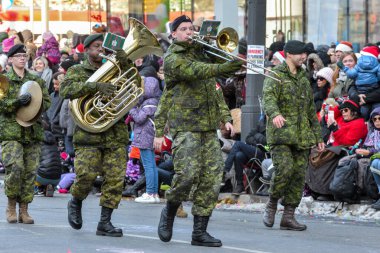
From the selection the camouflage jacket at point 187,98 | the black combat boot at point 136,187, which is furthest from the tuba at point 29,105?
the black combat boot at point 136,187

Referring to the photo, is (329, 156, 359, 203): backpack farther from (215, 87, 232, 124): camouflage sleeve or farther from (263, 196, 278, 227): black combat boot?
(215, 87, 232, 124): camouflage sleeve

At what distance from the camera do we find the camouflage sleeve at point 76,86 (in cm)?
1113

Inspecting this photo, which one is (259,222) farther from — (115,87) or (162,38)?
(162,38)

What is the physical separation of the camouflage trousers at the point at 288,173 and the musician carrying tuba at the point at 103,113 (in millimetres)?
1687

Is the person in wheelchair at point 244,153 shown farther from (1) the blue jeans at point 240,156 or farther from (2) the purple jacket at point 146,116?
(2) the purple jacket at point 146,116

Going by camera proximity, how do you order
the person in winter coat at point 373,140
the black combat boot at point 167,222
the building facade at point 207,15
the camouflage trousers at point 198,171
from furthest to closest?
the building facade at point 207,15 → the person in winter coat at point 373,140 → the black combat boot at point 167,222 → the camouflage trousers at point 198,171

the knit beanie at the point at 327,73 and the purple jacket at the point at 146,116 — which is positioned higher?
the knit beanie at the point at 327,73

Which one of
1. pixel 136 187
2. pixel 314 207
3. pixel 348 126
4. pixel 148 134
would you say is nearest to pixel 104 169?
pixel 314 207

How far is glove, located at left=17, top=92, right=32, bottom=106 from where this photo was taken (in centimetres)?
1232

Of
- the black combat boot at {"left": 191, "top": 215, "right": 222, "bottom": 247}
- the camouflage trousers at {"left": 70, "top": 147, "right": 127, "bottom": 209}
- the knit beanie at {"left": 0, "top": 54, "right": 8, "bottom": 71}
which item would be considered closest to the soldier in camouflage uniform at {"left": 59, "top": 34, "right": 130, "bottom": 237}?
the camouflage trousers at {"left": 70, "top": 147, "right": 127, "bottom": 209}

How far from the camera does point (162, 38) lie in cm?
2005

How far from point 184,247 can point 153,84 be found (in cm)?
617

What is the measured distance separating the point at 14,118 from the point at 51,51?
10482 millimetres

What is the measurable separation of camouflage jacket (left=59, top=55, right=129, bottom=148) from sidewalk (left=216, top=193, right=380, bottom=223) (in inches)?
140
